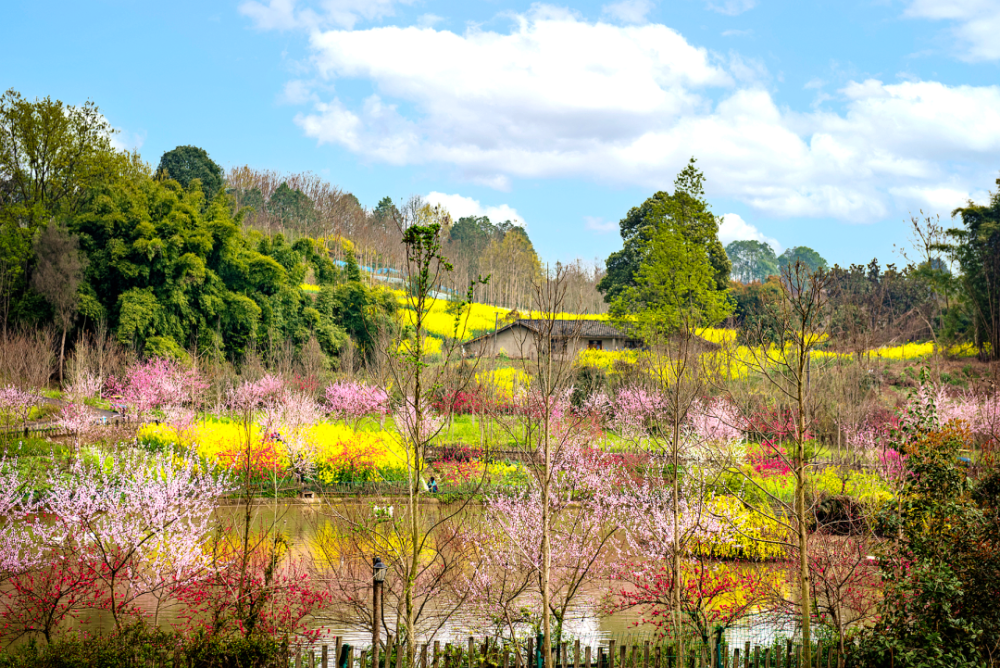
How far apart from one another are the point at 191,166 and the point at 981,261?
46.5 meters

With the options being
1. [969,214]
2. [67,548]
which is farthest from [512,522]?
[969,214]

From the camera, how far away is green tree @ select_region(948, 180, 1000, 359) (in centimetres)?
3106

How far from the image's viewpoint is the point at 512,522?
11164 millimetres

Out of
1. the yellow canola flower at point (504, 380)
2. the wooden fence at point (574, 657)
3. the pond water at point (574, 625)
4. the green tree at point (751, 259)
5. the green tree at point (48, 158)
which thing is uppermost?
the green tree at point (751, 259)

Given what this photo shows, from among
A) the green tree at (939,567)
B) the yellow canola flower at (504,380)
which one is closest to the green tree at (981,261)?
the yellow canola flower at (504,380)

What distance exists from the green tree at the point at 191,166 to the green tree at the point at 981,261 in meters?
43.4

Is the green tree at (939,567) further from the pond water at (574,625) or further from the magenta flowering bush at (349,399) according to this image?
the magenta flowering bush at (349,399)

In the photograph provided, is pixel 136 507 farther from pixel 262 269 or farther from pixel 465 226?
pixel 465 226

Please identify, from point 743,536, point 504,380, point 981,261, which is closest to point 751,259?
point 981,261

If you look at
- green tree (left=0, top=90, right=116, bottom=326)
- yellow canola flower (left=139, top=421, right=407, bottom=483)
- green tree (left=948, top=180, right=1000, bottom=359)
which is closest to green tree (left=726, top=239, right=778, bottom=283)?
green tree (left=948, top=180, right=1000, bottom=359)

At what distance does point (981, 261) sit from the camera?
32.5 meters

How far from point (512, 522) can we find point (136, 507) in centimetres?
503

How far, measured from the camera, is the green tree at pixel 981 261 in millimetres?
31056

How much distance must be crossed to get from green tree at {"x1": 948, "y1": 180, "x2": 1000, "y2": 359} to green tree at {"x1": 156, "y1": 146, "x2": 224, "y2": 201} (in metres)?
43.4
